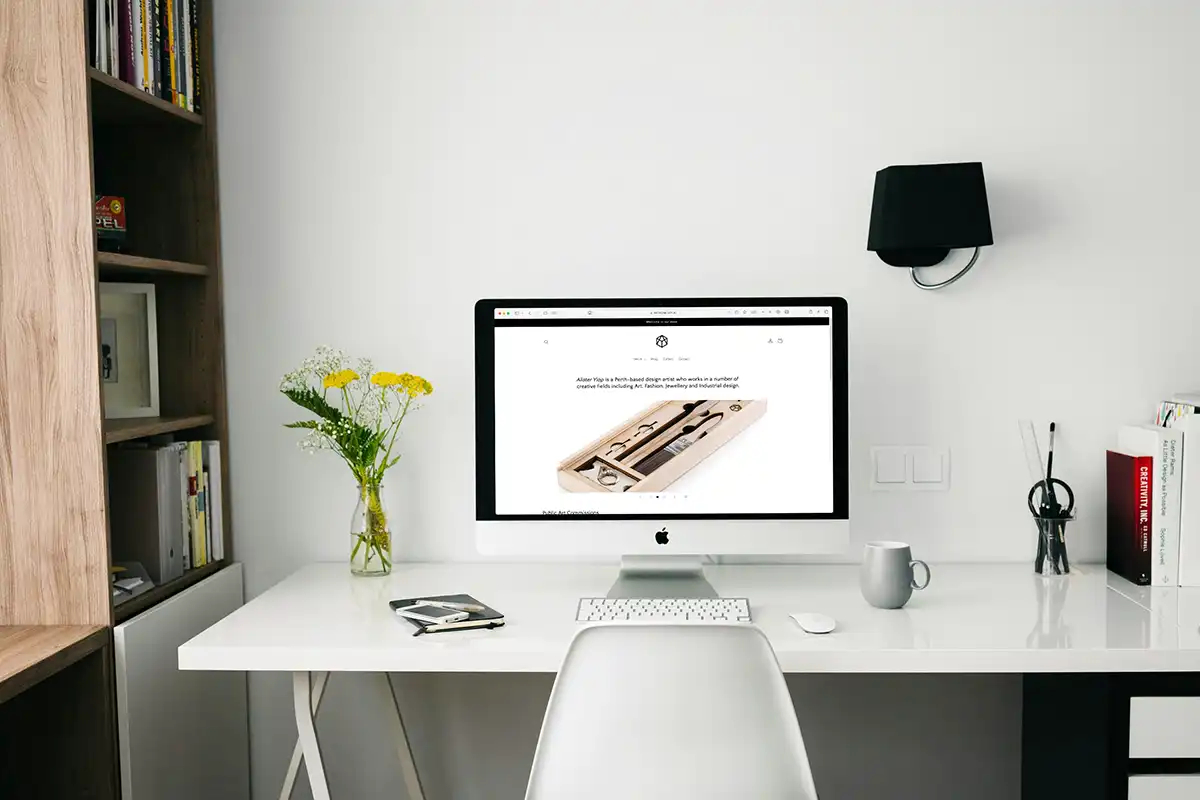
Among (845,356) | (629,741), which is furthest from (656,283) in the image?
(629,741)

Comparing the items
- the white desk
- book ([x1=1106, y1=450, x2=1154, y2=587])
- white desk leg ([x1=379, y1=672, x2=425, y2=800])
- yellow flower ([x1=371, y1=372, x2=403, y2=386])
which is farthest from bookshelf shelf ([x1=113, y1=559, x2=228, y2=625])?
book ([x1=1106, y1=450, x2=1154, y2=587])

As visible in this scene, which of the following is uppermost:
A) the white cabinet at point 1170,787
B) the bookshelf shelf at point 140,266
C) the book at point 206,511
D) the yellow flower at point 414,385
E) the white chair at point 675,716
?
→ the bookshelf shelf at point 140,266

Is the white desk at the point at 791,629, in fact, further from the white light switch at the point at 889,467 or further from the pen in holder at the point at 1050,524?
the white light switch at the point at 889,467

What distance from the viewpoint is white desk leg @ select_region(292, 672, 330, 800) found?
1.74 m

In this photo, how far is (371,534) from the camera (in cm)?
219

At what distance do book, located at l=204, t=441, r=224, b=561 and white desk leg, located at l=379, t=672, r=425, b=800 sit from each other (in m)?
0.45

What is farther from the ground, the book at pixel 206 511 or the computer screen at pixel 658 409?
the computer screen at pixel 658 409

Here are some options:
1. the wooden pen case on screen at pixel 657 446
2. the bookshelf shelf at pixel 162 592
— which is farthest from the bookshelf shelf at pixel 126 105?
the wooden pen case on screen at pixel 657 446

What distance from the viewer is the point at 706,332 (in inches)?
78.3

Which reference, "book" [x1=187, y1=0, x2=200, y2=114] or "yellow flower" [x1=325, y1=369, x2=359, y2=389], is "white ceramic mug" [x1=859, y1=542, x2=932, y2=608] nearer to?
"yellow flower" [x1=325, y1=369, x2=359, y2=389]

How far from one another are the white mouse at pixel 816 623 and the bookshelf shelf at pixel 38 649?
1.14 metres

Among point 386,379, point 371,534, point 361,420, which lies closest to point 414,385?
point 386,379

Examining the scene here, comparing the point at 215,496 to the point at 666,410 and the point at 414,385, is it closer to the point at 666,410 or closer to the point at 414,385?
the point at 414,385

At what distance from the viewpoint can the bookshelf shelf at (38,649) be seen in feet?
5.04
